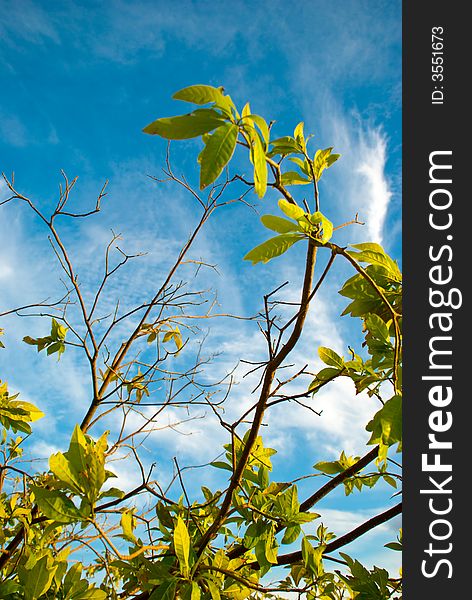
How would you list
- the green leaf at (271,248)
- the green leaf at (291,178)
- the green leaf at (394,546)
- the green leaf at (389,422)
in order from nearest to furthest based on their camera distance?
1. the green leaf at (271,248)
2. the green leaf at (389,422)
3. the green leaf at (291,178)
4. the green leaf at (394,546)

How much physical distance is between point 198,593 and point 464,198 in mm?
1121

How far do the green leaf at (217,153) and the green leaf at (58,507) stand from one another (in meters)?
0.75

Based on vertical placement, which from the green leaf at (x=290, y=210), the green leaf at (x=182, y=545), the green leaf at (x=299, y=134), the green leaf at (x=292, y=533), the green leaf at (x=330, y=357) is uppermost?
the green leaf at (x=299, y=134)

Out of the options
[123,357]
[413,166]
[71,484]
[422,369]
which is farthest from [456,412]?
[123,357]

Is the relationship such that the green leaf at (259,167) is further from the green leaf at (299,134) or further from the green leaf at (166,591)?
the green leaf at (166,591)

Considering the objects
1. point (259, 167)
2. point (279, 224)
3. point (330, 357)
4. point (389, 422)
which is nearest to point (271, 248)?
point (279, 224)

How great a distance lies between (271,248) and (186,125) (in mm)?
267

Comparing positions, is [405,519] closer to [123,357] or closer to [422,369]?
[422,369]

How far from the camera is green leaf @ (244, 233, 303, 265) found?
89 cm

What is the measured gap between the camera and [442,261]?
1271 millimetres

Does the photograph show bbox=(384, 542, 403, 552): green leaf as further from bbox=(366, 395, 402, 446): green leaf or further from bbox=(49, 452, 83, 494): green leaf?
bbox=(49, 452, 83, 494): green leaf

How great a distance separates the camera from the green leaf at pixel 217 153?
73cm

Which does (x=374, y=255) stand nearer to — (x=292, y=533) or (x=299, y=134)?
(x=299, y=134)

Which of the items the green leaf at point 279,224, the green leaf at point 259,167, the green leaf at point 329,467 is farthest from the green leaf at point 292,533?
the green leaf at point 259,167
